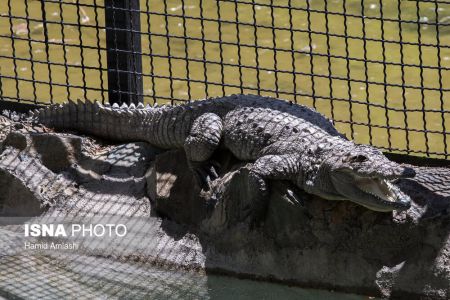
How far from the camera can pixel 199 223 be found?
219 inches

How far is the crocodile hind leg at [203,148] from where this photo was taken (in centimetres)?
568

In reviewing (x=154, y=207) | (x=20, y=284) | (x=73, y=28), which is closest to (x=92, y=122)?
(x=154, y=207)

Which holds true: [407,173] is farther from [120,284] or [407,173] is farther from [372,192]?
[120,284]

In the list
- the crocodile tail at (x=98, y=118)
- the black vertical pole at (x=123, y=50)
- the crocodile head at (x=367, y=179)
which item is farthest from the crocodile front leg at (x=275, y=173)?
the black vertical pole at (x=123, y=50)

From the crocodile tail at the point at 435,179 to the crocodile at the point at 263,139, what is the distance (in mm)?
235

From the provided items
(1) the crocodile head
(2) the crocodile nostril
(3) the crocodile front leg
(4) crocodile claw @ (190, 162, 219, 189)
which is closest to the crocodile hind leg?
(4) crocodile claw @ (190, 162, 219, 189)

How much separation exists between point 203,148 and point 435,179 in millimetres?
1197

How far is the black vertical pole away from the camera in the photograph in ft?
20.7

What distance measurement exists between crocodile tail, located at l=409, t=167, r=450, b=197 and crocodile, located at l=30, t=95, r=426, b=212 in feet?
0.77

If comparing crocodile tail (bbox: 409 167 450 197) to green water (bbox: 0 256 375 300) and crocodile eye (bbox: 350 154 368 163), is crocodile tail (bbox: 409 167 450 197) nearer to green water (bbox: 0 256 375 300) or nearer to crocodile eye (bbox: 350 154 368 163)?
crocodile eye (bbox: 350 154 368 163)

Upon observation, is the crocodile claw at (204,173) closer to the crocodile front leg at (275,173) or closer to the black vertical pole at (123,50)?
the crocodile front leg at (275,173)

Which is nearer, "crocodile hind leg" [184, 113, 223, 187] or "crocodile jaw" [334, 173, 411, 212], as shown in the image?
"crocodile jaw" [334, 173, 411, 212]

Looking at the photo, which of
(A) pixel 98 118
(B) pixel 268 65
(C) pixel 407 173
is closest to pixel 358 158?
(C) pixel 407 173

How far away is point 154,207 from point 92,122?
2.83 feet
